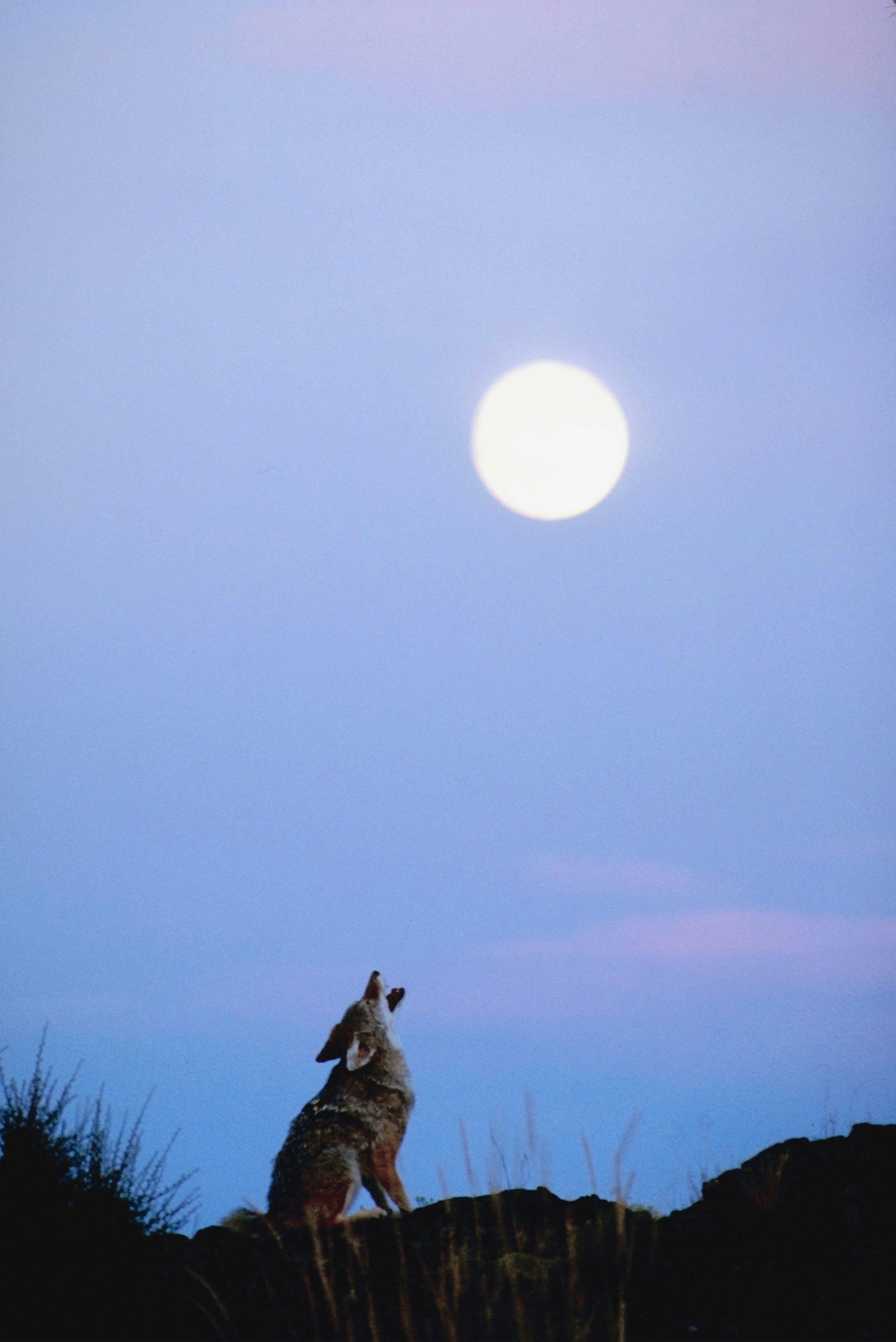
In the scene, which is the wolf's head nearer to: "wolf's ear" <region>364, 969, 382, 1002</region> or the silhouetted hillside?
"wolf's ear" <region>364, 969, 382, 1002</region>

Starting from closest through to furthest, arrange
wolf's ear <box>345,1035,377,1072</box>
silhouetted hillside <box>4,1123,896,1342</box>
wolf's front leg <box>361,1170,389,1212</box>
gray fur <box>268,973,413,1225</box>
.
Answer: silhouetted hillside <box>4,1123,896,1342</box>
gray fur <box>268,973,413,1225</box>
wolf's front leg <box>361,1170,389,1212</box>
wolf's ear <box>345,1035,377,1072</box>

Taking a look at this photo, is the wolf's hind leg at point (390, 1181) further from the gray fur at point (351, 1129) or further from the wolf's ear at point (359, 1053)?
the wolf's ear at point (359, 1053)

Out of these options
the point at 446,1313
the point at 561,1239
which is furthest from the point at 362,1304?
the point at 561,1239

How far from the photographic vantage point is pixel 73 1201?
331 inches

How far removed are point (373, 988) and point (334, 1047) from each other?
1.79 ft

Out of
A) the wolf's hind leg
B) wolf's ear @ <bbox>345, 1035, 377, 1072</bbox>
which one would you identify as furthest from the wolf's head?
the wolf's hind leg

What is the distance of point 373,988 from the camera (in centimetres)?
948

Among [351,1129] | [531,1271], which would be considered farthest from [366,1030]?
[531,1271]

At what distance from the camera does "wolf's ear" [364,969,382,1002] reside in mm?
9469

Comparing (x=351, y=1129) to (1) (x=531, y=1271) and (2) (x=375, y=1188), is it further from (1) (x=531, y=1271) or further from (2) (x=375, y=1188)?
(1) (x=531, y=1271)

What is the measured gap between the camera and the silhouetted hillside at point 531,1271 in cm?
633

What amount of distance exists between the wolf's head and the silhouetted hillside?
1264mm

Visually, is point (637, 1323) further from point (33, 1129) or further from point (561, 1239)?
point (33, 1129)

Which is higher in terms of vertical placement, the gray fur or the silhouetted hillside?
the gray fur
